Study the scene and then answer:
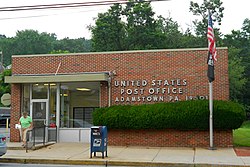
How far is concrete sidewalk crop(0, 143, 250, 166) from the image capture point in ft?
42.3

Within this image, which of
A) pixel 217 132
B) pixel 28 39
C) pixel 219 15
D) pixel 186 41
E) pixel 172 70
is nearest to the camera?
pixel 217 132

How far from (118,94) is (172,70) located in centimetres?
315

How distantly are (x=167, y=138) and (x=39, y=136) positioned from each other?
6.47 meters

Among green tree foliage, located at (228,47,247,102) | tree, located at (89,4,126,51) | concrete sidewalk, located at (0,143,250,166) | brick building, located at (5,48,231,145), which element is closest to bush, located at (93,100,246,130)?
concrete sidewalk, located at (0,143,250,166)

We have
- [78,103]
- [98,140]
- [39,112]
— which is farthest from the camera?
[78,103]

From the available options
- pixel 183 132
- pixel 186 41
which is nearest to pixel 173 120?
pixel 183 132

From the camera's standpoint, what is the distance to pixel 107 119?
58.4ft

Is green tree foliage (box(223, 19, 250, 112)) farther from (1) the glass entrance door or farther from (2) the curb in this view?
(2) the curb

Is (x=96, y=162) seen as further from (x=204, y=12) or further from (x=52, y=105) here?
(x=204, y=12)


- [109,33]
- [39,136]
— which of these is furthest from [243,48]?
[39,136]

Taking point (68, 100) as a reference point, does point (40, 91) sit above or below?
above

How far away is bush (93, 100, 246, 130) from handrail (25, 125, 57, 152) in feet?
9.44

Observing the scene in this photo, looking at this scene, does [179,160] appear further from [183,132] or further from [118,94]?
[118,94]

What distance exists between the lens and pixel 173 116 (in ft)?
55.8
